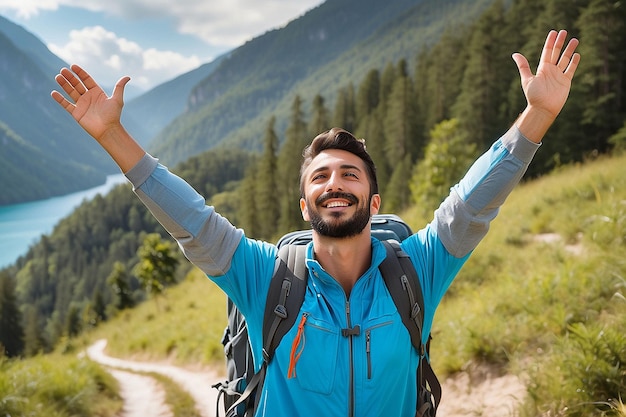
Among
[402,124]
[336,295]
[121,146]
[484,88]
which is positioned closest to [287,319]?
[336,295]

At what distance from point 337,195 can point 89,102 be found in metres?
1.40

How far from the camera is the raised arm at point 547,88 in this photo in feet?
7.68

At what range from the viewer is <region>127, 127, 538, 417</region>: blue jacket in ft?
7.22

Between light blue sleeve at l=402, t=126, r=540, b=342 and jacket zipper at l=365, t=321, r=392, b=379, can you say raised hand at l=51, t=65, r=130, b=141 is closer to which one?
jacket zipper at l=365, t=321, r=392, b=379

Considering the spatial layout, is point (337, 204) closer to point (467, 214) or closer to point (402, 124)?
point (467, 214)

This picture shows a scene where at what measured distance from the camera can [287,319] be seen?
2.26 m

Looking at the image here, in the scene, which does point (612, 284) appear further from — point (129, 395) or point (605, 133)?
point (605, 133)

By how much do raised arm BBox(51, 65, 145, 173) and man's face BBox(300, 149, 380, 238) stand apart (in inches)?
37.3

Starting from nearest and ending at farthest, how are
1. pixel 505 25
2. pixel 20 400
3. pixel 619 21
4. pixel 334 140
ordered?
1. pixel 334 140
2. pixel 20 400
3. pixel 619 21
4. pixel 505 25

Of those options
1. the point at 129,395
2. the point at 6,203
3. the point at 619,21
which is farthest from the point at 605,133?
the point at 6,203

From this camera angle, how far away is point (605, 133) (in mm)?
A: 23297

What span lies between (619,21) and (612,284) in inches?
943

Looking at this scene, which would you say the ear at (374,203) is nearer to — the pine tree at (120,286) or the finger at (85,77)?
the finger at (85,77)

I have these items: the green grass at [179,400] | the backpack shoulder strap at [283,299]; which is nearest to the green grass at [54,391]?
the green grass at [179,400]
